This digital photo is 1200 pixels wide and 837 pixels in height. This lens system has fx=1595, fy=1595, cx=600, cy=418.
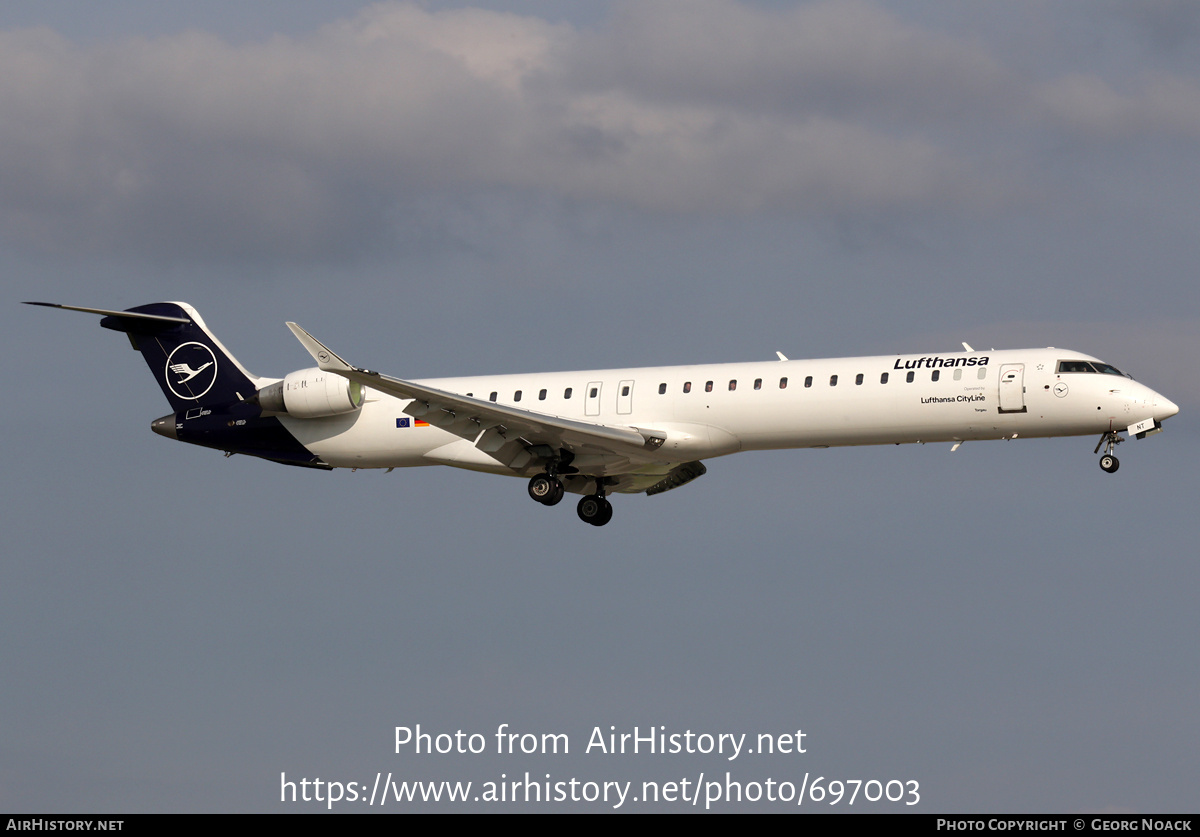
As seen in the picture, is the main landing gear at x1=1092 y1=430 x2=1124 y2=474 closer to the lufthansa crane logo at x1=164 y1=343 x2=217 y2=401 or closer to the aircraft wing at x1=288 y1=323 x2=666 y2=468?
the aircraft wing at x1=288 y1=323 x2=666 y2=468

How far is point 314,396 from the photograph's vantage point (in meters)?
38.2

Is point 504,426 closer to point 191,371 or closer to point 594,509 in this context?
point 594,509

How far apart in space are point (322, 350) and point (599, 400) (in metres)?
7.16

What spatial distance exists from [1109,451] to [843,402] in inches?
226

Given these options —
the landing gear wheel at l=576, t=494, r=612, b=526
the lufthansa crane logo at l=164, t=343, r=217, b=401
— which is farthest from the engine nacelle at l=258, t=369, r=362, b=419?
the landing gear wheel at l=576, t=494, r=612, b=526

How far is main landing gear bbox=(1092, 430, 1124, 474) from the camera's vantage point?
34031mm

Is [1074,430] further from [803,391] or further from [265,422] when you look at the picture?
[265,422]

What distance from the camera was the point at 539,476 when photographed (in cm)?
3781

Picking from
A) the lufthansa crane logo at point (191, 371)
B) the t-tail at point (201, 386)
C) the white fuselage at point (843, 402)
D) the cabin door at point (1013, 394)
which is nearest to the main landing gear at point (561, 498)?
the white fuselage at point (843, 402)

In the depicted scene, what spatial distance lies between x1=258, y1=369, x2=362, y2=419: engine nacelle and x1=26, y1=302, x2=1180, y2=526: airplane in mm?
34

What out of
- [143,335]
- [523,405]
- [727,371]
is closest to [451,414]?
[523,405]

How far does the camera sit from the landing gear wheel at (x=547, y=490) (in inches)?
1474

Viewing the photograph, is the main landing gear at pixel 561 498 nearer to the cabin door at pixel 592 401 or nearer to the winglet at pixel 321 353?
the cabin door at pixel 592 401

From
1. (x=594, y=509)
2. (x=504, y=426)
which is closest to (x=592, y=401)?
(x=504, y=426)
